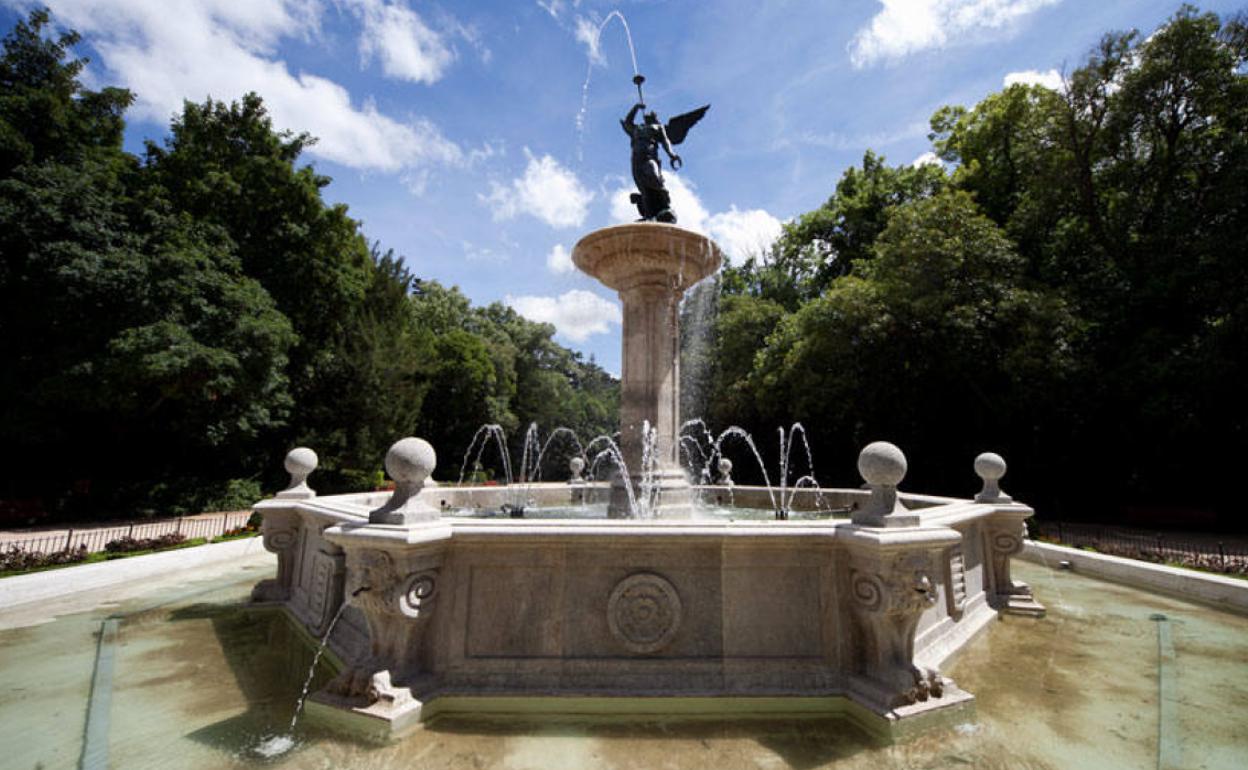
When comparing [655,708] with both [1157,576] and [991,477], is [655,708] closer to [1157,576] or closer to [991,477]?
[991,477]

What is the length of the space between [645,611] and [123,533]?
16.9m

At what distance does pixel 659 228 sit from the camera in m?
7.93

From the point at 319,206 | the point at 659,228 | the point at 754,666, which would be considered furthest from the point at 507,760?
the point at 319,206

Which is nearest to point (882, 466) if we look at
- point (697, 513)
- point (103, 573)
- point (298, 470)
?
point (697, 513)

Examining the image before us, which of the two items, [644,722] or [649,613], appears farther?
[649,613]

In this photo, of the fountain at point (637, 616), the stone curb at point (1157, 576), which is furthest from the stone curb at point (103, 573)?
the stone curb at point (1157, 576)

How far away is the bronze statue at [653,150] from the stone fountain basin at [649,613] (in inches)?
247

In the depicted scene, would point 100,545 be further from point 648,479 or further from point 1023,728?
point 1023,728

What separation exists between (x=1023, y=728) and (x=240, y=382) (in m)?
21.7

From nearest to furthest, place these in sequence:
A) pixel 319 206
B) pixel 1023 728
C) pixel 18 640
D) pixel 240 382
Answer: pixel 1023 728
pixel 18 640
pixel 240 382
pixel 319 206

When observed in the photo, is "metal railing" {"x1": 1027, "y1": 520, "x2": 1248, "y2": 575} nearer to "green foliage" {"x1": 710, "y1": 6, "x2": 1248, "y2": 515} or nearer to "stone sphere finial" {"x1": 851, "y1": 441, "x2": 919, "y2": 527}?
"green foliage" {"x1": 710, "y1": 6, "x2": 1248, "y2": 515}

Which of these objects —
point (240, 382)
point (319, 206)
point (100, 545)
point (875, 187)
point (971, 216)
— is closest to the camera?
point (100, 545)

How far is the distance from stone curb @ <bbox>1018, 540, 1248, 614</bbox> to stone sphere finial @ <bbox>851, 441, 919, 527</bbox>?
6500mm

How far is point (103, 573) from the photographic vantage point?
8.51m
